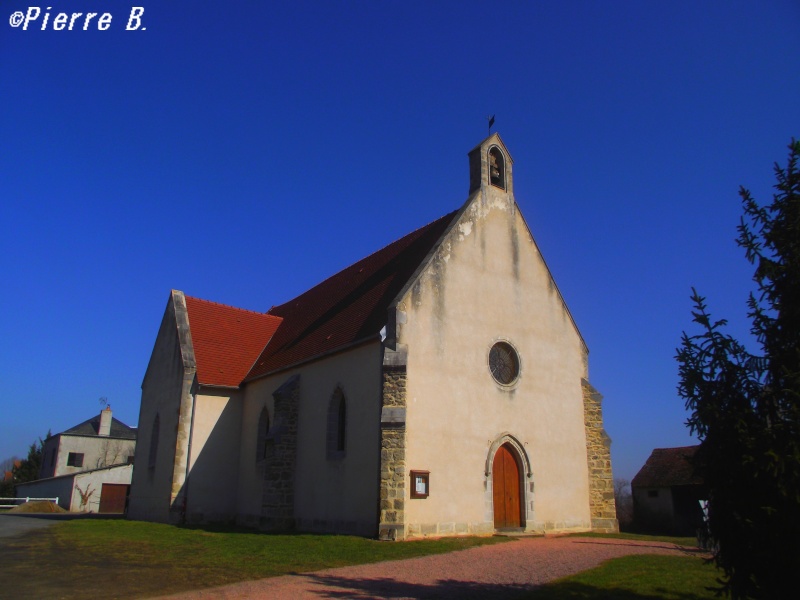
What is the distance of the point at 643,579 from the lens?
10102mm

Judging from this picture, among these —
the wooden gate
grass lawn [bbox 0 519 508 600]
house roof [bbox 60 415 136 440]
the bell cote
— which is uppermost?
the bell cote

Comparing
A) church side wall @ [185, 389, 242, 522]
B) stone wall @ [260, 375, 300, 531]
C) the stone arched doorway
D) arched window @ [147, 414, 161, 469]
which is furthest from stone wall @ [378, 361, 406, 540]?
arched window @ [147, 414, 161, 469]

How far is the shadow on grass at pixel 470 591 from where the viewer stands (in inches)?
351

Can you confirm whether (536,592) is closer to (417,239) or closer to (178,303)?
(417,239)

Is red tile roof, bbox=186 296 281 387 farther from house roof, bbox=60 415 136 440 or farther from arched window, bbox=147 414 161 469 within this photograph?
house roof, bbox=60 415 136 440

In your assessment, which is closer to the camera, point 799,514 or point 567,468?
point 799,514

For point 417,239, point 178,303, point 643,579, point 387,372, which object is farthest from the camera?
point 178,303

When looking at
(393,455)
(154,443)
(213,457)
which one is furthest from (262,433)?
(393,455)

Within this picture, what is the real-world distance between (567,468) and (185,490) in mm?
13857

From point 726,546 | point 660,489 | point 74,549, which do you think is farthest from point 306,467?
point 660,489

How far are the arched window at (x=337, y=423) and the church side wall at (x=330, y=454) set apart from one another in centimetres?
11

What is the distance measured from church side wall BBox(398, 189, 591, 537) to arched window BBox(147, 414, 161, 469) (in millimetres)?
14793

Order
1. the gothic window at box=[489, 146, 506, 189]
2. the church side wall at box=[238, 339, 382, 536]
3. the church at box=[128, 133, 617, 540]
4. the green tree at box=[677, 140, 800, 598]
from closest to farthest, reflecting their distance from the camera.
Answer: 1. the green tree at box=[677, 140, 800, 598]
2. the church at box=[128, 133, 617, 540]
3. the church side wall at box=[238, 339, 382, 536]
4. the gothic window at box=[489, 146, 506, 189]

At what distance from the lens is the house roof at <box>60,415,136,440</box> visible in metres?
51.1
